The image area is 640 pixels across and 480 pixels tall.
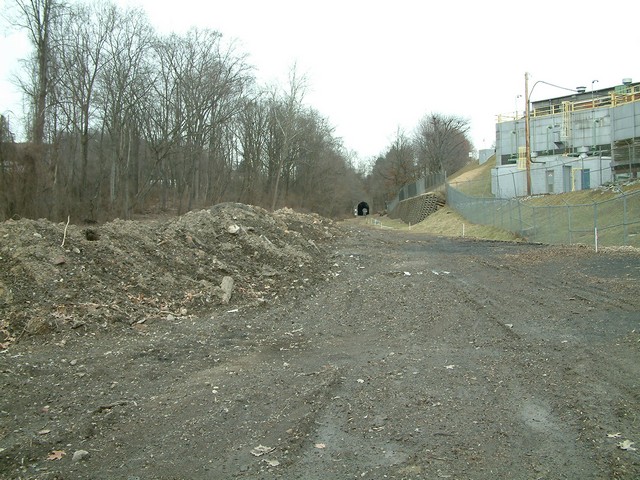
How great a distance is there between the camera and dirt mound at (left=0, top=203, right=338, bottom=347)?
347 inches

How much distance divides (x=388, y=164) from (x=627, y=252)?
3089 inches

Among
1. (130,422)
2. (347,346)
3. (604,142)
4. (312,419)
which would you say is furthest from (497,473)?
(604,142)

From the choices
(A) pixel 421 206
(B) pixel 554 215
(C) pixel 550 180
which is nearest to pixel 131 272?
(B) pixel 554 215

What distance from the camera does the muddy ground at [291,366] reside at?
15.1ft

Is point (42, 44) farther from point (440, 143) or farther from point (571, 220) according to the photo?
point (440, 143)

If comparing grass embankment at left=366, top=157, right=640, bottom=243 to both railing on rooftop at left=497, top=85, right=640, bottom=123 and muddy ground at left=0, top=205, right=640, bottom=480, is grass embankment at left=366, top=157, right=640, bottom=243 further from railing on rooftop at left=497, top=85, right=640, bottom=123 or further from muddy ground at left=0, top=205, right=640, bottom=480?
muddy ground at left=0, top=205, right=640, bottom=480

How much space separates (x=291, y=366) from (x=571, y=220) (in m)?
23.5

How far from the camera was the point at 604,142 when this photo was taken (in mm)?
43094

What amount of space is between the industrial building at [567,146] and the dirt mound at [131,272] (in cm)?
2584

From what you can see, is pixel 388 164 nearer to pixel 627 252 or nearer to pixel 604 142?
pixel 604 142

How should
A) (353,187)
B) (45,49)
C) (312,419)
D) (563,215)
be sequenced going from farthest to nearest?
(353,187) < (45,49) < (563,215) < (312,419)

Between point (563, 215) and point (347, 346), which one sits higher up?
point (563, 215)

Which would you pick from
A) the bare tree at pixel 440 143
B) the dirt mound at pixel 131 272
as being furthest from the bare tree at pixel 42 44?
the bare tree at pixel 440 143

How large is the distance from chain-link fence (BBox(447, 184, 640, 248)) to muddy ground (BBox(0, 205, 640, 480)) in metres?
8.10
